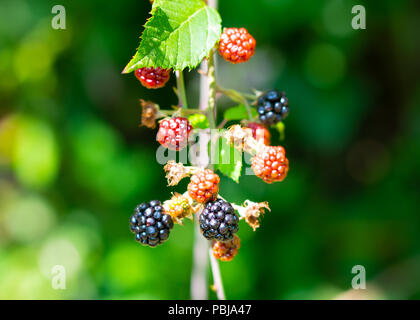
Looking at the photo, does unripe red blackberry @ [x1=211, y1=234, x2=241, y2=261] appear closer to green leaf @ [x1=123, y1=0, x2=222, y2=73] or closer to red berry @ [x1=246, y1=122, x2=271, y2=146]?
red berry @ [x1=246, y1=122, x2=271, y2=146]

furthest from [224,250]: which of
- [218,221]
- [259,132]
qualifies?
[259,132]

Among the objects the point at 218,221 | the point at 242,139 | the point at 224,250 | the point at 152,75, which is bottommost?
the point at 224,250

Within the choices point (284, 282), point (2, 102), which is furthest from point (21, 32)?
point (284, 282)

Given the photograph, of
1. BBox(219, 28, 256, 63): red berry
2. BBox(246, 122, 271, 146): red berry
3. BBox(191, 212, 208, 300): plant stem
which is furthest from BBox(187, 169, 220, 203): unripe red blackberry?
BBox(191, 212, 208, 300): plant stem

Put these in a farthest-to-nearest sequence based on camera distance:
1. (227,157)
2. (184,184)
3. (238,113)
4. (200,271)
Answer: (184,184) → (200,271) → (238,113) → (227,157)

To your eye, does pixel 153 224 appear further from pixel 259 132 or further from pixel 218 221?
pixel 259 132

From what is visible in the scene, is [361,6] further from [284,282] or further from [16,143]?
[16,143]
